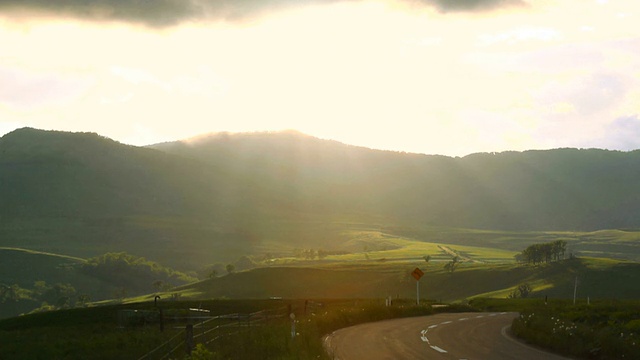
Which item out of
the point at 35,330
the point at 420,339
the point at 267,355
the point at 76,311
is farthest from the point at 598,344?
the point at 76,311

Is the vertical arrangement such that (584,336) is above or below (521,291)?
above

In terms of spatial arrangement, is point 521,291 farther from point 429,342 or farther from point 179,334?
point 429,342

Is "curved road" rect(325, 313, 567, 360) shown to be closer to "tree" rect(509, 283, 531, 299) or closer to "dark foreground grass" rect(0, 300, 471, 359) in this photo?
"dark foreground grass" rect(0, 300, 471, 359)

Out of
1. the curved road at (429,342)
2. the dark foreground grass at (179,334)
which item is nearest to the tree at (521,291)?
the dark foreground grass at (179,334)

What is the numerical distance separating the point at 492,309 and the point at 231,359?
54.5 meters

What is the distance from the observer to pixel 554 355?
1160 inches

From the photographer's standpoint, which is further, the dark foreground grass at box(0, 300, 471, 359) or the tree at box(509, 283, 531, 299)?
the tree at box(509, 283, 531, 299)

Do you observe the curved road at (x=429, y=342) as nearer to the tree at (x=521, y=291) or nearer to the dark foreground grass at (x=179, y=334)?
the dark foreground grass at (x=179, y=334)

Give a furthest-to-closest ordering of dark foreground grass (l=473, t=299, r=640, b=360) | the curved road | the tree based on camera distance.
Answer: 1. the tree
2. the curved road
3. dark foreground grass (l=473, t=299, r=640, b=360)

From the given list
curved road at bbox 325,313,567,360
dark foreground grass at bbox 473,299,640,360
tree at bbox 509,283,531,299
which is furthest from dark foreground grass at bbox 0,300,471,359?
tree at bbox 509,283,531,299

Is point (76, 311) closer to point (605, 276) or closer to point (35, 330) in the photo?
point (35, 330)

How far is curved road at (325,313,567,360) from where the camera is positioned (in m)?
29.0

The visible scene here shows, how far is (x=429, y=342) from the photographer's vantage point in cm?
3409

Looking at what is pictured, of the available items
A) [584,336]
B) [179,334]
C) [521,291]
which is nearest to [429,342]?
[584,336]
